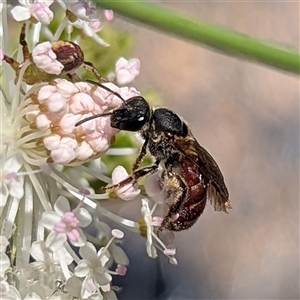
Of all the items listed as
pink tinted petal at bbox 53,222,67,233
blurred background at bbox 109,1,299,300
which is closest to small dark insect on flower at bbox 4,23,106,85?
pink tinted petal at bbox 53,222,67,233

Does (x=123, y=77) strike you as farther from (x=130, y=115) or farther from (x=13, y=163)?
(x=13, y=163)

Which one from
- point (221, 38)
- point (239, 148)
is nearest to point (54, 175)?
point (221, 38)

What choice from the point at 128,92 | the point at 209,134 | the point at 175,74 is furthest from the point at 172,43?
the point at 128,92

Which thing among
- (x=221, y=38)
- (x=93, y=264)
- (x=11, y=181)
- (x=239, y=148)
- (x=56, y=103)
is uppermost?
(x=221, y=38)

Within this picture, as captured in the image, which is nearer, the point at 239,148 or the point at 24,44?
the point at 24,44

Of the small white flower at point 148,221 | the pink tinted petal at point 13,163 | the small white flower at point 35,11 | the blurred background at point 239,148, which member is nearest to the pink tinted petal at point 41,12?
the small white flower at point 35,11

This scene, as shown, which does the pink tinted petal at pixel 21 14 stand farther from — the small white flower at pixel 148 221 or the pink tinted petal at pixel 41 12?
the small white flower at pixel 148 221

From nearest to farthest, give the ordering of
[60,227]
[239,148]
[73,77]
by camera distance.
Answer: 1. [60,227]
2. [73,77]
3. [239,148]

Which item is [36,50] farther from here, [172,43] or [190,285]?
[172,43]
